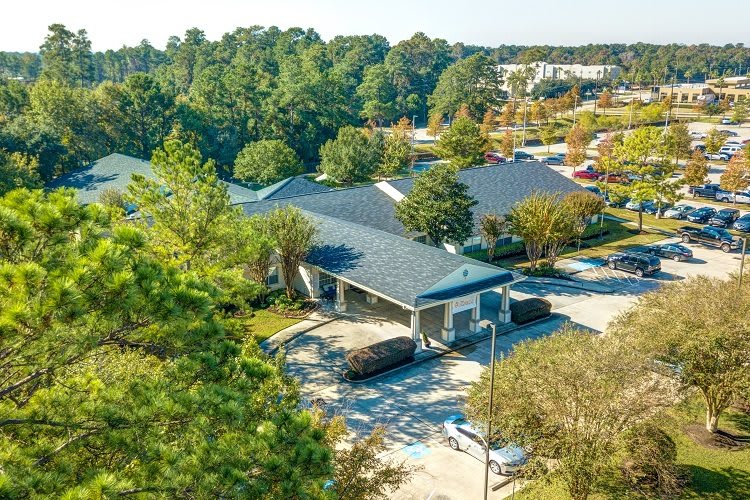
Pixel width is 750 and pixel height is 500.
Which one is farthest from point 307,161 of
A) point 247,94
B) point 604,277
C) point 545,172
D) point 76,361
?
point 76,361

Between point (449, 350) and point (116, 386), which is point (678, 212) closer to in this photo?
point (449, 350)

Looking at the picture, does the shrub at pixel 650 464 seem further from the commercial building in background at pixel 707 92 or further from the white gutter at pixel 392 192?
the commercial building in background at pixel 707 92

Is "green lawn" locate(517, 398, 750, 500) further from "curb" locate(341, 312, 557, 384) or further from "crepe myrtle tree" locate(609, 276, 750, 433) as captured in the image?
"curb" locate(341, 312, 557, 384)

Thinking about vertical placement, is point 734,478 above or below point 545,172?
below

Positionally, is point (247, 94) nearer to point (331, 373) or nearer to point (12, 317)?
point (331, 373)

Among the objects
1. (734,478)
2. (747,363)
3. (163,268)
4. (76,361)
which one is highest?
(163,268)

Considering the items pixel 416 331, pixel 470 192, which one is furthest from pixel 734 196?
pixel 416 331

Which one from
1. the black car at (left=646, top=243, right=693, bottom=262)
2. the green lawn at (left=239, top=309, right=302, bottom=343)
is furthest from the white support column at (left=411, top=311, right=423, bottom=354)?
the black car at (left=646, top=243, right=693, bottom=262)
